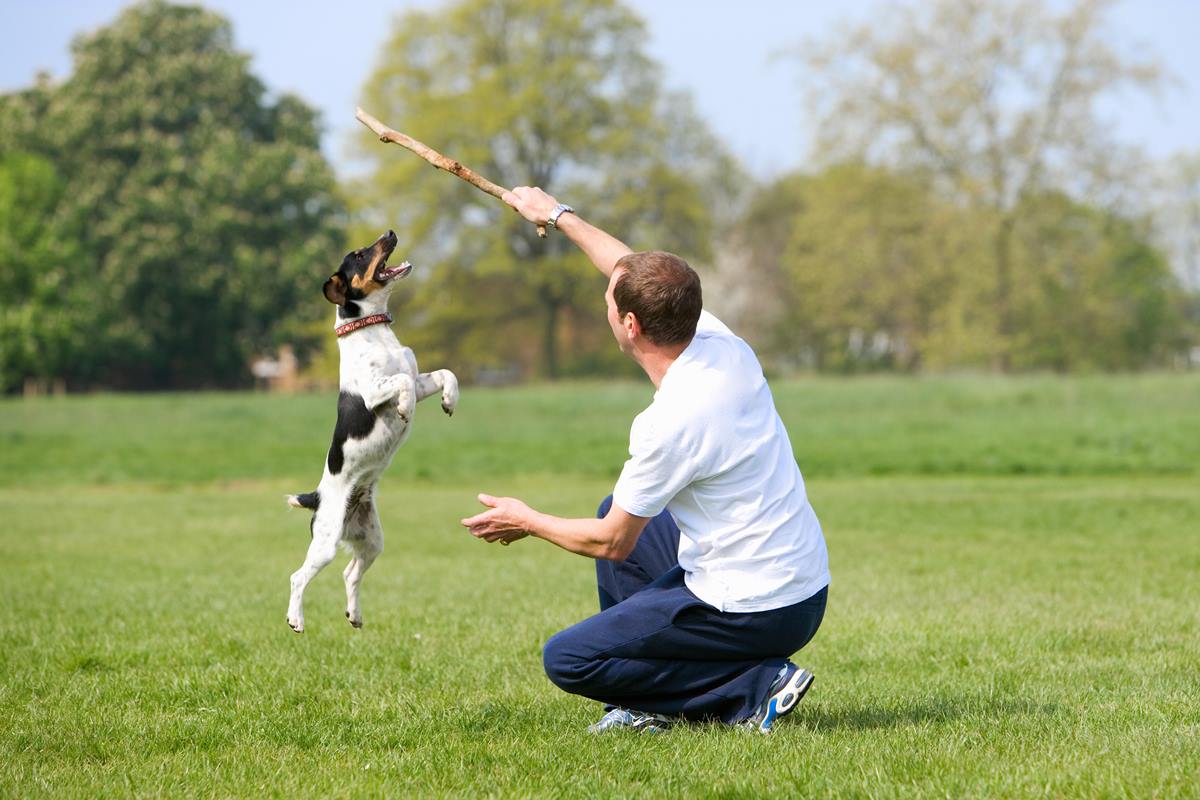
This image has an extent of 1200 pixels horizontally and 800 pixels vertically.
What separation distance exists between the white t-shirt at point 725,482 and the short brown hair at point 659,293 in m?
0.21

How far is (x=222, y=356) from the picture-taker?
2530 inches

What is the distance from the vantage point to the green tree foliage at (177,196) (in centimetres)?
6094

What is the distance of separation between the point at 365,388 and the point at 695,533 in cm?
157

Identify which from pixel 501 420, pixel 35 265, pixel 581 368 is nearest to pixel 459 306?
pixel 581 368

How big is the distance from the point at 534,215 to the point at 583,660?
223 cm

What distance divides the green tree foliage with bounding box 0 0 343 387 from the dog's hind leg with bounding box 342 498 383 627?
181 feet

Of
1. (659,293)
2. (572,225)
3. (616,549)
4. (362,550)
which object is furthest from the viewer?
(572,225)

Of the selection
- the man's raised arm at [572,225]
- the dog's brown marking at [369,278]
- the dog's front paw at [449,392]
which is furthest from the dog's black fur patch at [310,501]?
the man's raised arm at [572,225]

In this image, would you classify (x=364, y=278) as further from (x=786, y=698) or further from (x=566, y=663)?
(x=786, y=698)

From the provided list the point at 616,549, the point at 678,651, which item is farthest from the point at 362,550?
the point at 678,651

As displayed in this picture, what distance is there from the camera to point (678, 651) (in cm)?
592

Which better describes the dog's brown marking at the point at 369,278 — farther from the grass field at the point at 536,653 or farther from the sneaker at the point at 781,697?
the sneaker at the point at 781,697

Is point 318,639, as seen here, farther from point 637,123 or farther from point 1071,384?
point 637,123

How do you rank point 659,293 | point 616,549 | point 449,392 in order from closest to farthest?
1. point 659,293
2. point 616,549
3. point 449,392
